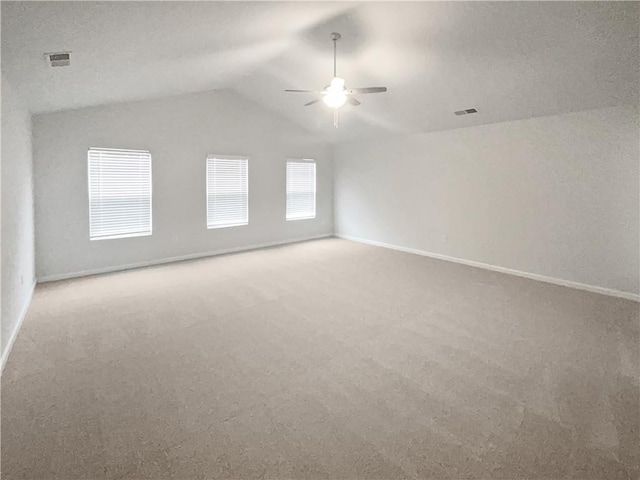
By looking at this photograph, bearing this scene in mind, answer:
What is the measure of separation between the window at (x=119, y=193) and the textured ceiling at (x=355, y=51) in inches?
35.3

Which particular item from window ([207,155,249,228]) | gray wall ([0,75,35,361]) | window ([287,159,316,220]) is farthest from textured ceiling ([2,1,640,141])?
window ([287,159,316,220])

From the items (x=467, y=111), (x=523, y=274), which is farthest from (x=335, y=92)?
(x=523, y=274)

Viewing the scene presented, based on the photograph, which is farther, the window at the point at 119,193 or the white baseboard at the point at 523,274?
the window at the point at 119,193

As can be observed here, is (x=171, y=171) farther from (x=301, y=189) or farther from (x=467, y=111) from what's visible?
(x=467, y=111)

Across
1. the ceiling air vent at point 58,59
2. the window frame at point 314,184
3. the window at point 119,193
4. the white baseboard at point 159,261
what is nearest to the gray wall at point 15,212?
the ceiling air vent at point 58,59

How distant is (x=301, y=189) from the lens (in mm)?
8227

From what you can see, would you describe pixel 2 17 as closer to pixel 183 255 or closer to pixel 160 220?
pixel 160 220

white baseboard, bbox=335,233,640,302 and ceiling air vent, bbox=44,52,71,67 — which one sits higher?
ceiling air vent, bbox=44,52,71,67

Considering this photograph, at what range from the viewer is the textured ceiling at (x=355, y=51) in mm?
2801

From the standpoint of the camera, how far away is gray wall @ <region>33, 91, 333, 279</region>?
200 inches

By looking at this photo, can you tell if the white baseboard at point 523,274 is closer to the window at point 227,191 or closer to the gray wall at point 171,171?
the gray wall at point 171,171

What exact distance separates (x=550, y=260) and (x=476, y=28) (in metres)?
3.45

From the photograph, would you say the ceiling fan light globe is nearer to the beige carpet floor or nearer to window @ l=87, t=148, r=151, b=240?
the beige carpet floor

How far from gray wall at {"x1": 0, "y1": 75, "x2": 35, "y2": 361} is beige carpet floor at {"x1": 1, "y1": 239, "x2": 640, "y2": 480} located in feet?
0.83
